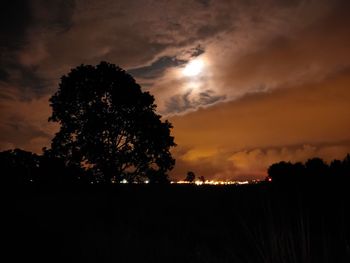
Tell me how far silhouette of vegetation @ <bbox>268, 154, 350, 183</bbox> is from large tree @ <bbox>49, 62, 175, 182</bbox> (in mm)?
11123

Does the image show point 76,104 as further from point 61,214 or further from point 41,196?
point 61,214

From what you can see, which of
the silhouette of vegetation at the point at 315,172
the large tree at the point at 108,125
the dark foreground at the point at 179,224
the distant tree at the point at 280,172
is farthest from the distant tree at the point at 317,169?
the large tree at the point at 108,125

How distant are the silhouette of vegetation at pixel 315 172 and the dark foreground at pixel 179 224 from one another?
648 mm

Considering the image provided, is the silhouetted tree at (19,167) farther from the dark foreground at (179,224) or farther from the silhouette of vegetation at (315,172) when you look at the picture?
the silhouette of vegetation at (315,172)

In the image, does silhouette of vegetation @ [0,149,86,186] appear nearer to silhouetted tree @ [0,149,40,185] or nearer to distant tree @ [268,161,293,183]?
silhouetted tree @ [0,149,40,185]

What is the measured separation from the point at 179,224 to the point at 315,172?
A: 7.68 meters

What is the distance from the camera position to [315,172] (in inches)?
835

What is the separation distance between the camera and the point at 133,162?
33625mm

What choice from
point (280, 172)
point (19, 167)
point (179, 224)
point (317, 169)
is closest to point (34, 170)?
point (19, 167)

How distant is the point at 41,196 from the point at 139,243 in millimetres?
21831

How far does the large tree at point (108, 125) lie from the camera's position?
32.1 meters

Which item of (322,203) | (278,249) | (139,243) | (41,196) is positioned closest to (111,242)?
(139,243)

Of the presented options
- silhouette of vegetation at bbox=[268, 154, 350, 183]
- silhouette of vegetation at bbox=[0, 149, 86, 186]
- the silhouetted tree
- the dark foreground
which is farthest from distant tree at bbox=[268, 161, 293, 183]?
the silhouetted tree

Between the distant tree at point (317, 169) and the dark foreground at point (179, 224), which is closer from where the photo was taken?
the dark foreground at point (179, 224)
